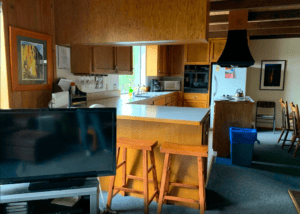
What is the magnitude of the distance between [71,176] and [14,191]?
32 centimetres

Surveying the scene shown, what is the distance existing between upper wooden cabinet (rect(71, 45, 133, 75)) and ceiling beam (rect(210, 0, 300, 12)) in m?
1.60

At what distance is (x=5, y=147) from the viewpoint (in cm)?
136

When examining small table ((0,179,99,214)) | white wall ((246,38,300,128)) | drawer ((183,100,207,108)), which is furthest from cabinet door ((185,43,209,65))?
small table ((0,179,99,214))

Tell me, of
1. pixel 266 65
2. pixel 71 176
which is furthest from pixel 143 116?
pixel 266 65

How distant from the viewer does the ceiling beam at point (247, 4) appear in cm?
327

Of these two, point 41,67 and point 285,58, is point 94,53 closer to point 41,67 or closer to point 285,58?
point 41,67

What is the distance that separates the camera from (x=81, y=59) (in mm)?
2818

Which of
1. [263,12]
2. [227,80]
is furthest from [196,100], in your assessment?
[263,12]

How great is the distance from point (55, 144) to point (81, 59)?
1.62 m

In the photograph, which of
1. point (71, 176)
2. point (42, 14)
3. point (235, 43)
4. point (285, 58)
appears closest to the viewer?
point (71, 176)

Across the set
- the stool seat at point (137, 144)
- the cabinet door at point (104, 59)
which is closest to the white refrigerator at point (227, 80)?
the cabinet door at point (104, 59)

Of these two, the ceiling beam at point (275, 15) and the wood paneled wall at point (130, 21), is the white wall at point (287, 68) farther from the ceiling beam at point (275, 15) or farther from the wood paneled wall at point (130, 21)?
the wood paneled wall at point (130, 21)

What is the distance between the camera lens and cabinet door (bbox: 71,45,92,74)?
2.78 metres

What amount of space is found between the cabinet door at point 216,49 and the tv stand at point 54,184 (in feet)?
16.3
